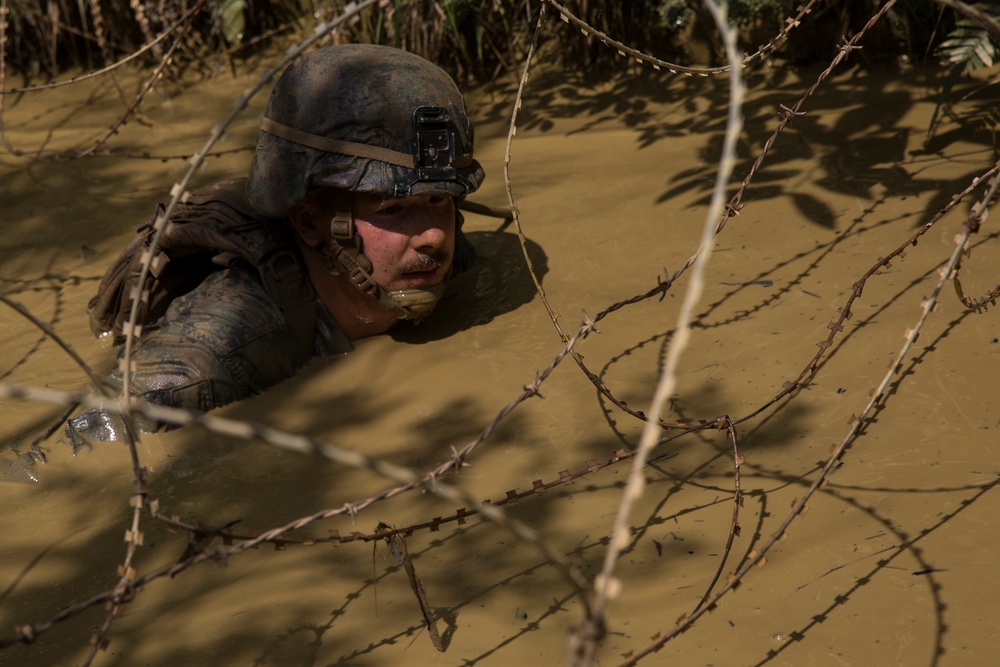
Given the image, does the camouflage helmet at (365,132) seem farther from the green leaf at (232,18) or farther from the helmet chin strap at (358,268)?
the green leaf at (232,18)

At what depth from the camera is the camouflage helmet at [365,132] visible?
140 inches

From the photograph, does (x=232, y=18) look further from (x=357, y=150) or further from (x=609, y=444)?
(x=609, y=444)

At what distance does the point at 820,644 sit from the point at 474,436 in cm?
134

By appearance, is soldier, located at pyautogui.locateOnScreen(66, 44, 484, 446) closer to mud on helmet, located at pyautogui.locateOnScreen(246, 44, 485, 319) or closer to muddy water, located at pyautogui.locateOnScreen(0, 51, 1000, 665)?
mud on helmet, located at pyautogui.locateOnScreen(246, 44, 485, 319)

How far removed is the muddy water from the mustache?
369 millimetres

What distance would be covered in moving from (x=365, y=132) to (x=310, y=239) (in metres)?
0.49

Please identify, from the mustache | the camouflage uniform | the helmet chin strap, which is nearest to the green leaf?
the camouflage uniform

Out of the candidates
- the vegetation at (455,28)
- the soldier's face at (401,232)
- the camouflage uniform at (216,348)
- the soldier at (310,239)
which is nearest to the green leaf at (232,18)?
the vegetation at (455,28)

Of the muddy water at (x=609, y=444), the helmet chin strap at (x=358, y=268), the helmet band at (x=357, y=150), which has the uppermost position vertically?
the helmet band at (x=357, y=150)

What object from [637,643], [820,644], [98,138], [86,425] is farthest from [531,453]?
[98,138]

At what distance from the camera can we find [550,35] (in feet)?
21.7

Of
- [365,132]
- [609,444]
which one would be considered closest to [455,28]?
[365,132]

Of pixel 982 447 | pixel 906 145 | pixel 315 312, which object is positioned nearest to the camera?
pixel 982 447

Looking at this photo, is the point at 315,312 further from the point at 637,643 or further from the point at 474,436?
the point at 637,643
